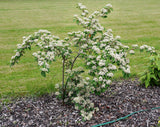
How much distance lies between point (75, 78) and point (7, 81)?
7.10ft

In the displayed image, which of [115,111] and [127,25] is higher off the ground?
[127,25]

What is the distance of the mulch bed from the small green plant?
18 centimetres

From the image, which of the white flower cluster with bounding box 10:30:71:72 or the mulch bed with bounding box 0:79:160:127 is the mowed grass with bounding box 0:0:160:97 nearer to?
the mulch bed with bounding box 0:79:160:127

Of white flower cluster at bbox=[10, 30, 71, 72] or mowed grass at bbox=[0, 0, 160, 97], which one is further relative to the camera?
mowed grass at bbox=[0, 0, 160, 97]

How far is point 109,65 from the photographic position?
121 inches

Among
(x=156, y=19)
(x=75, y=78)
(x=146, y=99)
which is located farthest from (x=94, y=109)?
(x=156, y=19)

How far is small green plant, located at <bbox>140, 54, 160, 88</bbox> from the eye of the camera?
13.6ft

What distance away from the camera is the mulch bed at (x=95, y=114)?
3.33 metres

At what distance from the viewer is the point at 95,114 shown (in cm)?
352

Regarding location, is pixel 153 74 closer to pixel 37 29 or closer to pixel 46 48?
pixel 46 48

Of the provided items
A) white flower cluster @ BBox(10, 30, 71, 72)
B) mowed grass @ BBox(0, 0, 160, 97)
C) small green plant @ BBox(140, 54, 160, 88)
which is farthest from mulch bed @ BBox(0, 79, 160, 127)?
white flower cluster @ BBox(10, 30, 71, 72)

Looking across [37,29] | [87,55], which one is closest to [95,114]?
[87,55]

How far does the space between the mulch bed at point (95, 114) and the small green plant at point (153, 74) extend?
18 cm

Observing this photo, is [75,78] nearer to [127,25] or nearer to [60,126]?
[60,126]
